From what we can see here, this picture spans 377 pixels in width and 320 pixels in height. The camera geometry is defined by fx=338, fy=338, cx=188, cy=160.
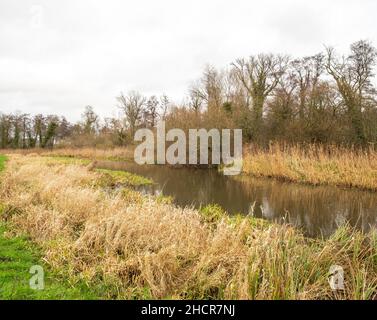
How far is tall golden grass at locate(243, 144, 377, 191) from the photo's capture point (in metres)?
13.0

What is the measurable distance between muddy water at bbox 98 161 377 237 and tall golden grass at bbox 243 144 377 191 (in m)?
0.61

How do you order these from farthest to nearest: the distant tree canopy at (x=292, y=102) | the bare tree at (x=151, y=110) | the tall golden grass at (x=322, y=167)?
the bare tree at (x=151, y=110), the distant tree canopy at (x=292, y=102), the tall golden grass at (x=322, y=167)

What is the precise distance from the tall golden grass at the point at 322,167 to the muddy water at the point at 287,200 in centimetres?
61

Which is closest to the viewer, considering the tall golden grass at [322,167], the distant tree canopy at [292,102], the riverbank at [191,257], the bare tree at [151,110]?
the riverbank at [191,257]

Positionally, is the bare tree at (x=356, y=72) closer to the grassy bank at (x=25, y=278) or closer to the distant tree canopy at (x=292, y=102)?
the distant tree canopy at (x=292, y=102)

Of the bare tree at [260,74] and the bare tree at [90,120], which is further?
the bare tree at [90,120]

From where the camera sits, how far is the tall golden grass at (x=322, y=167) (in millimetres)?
12984

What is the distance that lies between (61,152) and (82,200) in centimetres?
3244

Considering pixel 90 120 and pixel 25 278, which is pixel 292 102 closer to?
pixel 25 278

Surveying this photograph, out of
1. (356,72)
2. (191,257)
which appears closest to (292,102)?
(356,72)

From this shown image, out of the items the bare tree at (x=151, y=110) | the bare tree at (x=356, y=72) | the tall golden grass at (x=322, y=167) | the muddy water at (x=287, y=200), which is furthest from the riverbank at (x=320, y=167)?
the bare tree at (x=151, y=110)

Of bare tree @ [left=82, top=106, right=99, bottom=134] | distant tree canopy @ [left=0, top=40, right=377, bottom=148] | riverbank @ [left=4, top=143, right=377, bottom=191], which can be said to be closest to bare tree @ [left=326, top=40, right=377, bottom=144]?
distant tree canopy @ [left=0, top=40, right=377, bottom=148]
